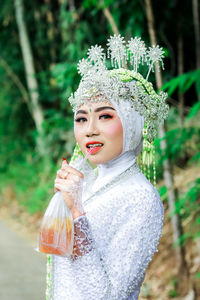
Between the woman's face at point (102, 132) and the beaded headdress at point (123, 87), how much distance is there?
0.05 metres

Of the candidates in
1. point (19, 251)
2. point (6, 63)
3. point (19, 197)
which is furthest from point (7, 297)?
point (6, 63)

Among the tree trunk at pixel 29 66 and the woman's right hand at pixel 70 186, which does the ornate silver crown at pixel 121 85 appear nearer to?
the woman's right hand at pixel 70 186

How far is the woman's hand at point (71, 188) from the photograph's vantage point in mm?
1531

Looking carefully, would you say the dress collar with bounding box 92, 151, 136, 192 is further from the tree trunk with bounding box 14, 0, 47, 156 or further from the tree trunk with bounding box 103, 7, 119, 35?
the tree trunk with bounding box 14, 0, 47, 156

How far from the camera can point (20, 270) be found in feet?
16.8

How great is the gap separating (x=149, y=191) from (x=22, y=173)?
8.31 m

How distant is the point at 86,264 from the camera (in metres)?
1.52

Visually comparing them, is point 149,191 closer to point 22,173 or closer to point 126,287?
point 126,287

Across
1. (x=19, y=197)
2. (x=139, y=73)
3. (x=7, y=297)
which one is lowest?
(x=7, y=297)

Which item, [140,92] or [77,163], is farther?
[77,163]

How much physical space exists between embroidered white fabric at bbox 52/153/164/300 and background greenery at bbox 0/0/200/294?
2706mm

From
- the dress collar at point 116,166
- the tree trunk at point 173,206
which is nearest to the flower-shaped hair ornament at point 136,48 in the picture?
the dress collar at point 116,166

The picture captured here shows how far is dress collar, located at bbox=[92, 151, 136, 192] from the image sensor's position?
173 centimetres

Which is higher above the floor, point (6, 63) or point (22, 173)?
point (6, 63)
